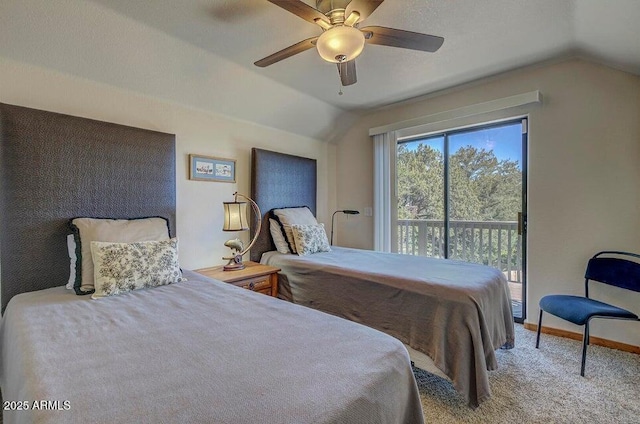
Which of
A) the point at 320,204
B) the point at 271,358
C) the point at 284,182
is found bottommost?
the point at 271,358

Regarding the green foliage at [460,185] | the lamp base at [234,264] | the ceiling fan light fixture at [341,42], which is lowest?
the lamp base at [234,264]

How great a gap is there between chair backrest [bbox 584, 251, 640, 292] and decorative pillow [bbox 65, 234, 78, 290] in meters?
3.91

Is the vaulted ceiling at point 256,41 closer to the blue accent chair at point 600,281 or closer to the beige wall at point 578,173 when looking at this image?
the beige wall at point 578,173

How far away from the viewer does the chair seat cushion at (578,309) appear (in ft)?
6.49

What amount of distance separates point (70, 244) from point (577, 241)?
4.06 meters

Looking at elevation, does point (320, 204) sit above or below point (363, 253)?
above

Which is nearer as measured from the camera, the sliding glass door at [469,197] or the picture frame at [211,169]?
the picture frame at [211,169]

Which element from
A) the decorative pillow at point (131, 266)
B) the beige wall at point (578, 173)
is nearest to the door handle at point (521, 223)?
the beige wall at point (578, 173)

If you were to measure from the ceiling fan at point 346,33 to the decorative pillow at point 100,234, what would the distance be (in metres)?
1.64

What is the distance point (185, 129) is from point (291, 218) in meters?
1.41

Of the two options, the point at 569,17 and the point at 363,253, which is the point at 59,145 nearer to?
the point at 363,253

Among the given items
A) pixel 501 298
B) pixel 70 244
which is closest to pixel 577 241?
pixel 501 298

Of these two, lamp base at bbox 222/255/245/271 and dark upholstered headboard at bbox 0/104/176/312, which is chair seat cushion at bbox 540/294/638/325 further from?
dark upholstered headboard at bbox 0/104/176/312

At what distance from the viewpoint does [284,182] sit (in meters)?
3.46
